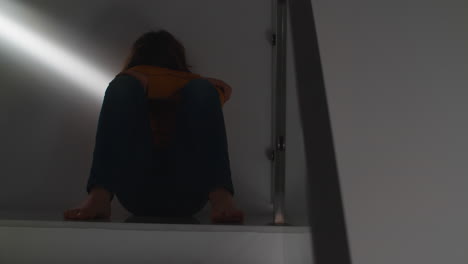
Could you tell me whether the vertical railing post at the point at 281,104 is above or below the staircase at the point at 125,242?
above

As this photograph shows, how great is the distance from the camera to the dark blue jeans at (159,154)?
81 centimetres

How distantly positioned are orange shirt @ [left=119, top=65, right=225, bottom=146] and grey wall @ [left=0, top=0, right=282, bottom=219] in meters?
0.33

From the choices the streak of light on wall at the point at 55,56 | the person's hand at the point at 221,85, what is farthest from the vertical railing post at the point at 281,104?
the streak of light on wall at the point at 55,56

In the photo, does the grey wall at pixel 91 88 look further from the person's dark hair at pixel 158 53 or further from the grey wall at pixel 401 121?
the grey wall at pixel 401 121

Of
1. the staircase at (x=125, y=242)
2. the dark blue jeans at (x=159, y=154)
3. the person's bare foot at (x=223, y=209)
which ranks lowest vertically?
the staircase at (x=125, y=242)

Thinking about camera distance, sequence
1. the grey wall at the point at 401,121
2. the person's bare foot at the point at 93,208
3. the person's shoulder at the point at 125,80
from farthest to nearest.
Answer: the person's shoulder at the point at 125,80 < the person's bare foot at the point at 93,208 < the grey wall at the point at 401,121

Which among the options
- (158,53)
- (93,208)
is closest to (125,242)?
(93,208)

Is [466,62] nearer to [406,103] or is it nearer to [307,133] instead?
[406,103]

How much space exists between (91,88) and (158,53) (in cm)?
34

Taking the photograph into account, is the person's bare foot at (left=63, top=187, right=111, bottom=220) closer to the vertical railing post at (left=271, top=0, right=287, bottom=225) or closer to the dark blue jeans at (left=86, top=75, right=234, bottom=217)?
the dark blue jeans at (left=86, top=75, right=234, bottom=217)

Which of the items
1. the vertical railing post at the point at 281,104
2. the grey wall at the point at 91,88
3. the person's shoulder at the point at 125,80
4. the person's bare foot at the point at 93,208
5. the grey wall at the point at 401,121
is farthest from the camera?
the grey wall at the point at 91,88

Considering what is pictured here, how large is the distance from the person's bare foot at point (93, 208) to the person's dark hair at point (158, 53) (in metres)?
0.47

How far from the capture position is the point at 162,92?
3.19 feet

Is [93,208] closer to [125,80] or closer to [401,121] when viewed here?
[125,80]
